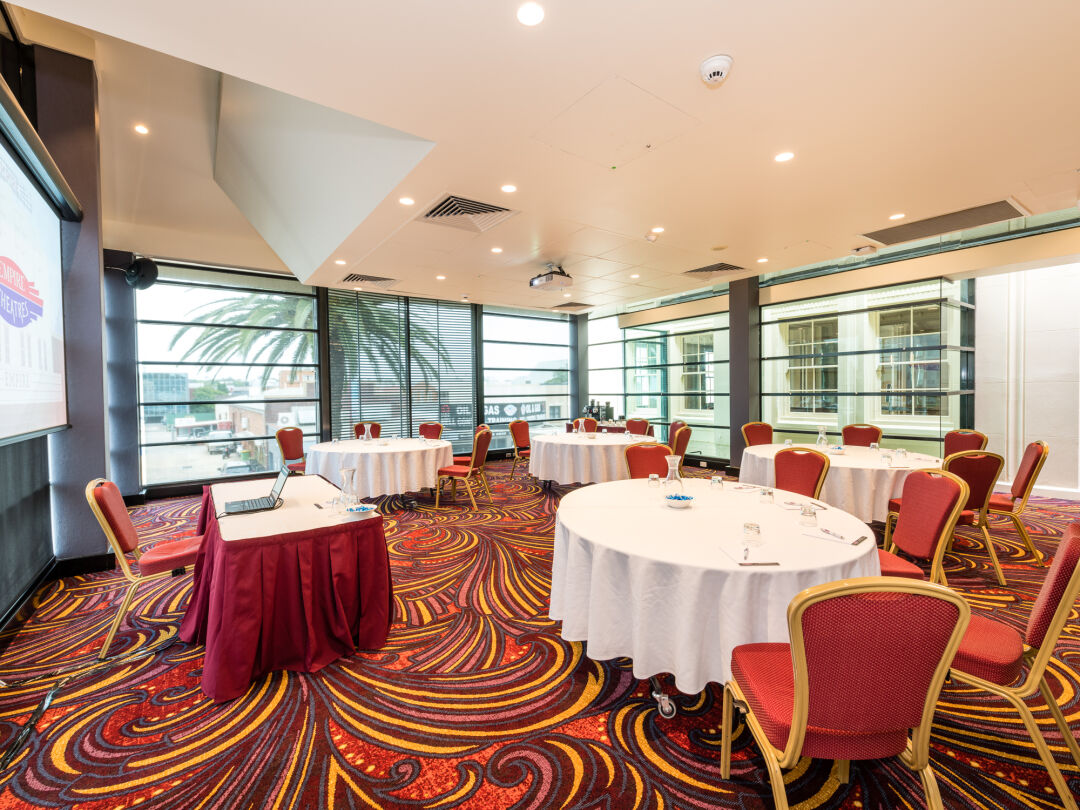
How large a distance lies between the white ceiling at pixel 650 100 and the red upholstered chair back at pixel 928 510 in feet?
7.60

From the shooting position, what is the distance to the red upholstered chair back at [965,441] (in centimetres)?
525

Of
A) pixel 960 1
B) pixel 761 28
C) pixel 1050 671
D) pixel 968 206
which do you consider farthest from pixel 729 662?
pixel 968 206

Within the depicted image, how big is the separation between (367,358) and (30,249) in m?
5.81

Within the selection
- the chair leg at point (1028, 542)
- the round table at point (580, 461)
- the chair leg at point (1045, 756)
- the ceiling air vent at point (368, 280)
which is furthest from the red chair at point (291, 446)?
the chair leg at point (1028, 542)

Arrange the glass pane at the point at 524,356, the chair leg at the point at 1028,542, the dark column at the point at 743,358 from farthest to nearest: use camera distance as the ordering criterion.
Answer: the glass pane at the point at 524,356 → the dark column at the point at 743,358 → the chair leg at the point at 1028,542

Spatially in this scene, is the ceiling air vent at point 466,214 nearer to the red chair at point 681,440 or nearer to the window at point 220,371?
the red chair at point 681,440

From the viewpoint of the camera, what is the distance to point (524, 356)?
11.0 meters

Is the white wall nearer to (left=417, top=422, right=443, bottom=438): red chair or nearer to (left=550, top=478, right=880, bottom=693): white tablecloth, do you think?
(left=550, top=478, right=880, bottom=693): white tablecloth

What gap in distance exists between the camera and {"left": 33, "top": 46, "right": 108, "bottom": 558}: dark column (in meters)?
3.81

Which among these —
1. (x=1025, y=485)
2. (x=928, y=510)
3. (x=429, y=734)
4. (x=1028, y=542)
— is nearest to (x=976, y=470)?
(x=1025, y=485)

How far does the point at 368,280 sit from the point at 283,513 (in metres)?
5.45

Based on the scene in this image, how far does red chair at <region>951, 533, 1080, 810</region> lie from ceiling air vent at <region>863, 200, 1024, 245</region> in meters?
4.56

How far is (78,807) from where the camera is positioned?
174cm

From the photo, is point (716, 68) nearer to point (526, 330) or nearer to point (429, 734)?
point (429, 734)
